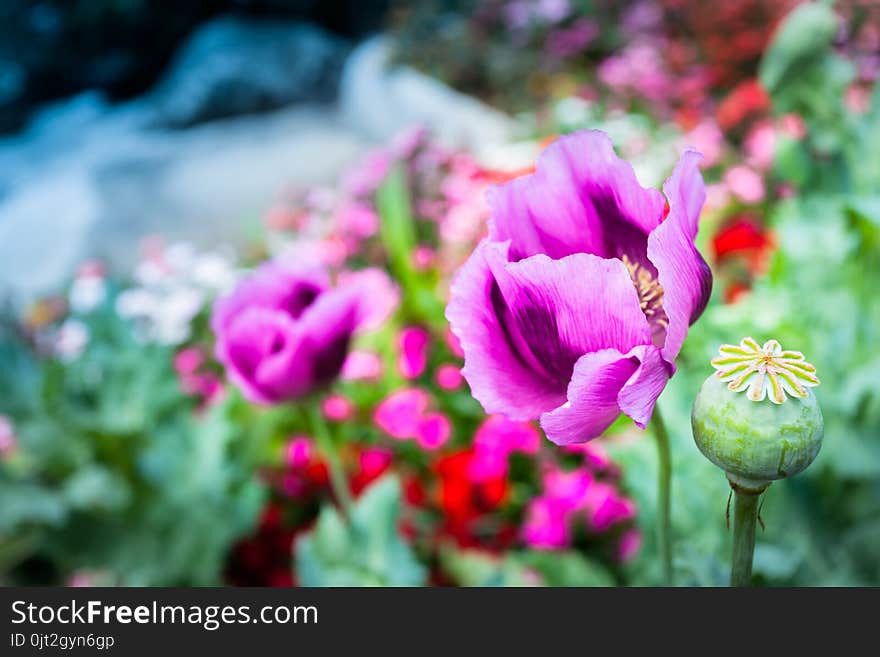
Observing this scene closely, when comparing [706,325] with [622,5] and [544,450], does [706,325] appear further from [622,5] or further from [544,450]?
[622,5]


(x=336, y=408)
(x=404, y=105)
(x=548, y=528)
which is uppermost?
(x=404, y=105)

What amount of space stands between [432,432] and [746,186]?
37.0 inches

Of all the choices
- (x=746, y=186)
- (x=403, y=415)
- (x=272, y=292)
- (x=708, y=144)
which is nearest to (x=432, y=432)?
(x=403, y=415)

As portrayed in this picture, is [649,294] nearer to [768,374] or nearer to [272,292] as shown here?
[768,374]

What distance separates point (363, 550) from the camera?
75cm

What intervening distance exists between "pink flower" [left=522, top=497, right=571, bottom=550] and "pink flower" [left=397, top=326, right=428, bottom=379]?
395 mm

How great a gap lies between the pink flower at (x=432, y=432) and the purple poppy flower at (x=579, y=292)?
0.80 meters

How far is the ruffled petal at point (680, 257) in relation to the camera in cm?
28

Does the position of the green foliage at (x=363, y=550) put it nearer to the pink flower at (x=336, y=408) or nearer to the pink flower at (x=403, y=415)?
the pink flower at (x=403, y=415)

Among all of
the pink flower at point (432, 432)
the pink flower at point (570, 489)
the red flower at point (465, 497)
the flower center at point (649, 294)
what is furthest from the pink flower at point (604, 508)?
the flower center at point (649, 294)

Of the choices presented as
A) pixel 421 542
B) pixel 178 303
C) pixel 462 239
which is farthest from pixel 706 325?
pixel 178 303

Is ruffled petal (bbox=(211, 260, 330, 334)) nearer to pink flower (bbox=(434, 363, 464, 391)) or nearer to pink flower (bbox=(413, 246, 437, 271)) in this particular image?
pink flower (bbox=(434, 363, 464, 391))

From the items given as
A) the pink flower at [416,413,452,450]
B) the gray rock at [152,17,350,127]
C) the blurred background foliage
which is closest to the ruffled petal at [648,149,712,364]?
the blurred background foliage

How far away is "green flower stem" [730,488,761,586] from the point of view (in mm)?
299
